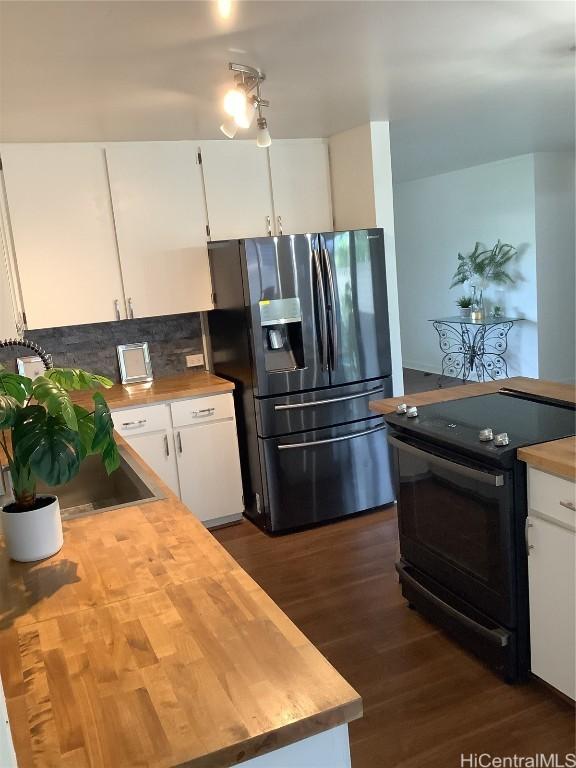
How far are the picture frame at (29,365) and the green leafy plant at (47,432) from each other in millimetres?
2400

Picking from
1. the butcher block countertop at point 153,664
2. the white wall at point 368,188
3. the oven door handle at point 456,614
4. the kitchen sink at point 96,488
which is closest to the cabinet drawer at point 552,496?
the oven door handle at point 456,614

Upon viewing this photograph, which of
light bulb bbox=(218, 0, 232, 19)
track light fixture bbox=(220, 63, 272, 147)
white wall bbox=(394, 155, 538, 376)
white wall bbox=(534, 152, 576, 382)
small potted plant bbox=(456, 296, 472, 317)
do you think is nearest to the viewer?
light bulb bbox=(218, 0, 232, 19)

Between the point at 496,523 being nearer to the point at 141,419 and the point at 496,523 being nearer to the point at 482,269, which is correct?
the point at 141,419

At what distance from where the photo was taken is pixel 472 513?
2352mm

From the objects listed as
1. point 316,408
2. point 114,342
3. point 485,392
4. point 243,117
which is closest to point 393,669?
point 485,392

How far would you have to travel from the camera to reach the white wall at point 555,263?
6.16m

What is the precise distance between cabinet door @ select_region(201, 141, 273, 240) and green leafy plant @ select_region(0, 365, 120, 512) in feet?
8.59

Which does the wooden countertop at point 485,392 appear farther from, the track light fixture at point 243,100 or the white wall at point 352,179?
the white wall at point 352,179

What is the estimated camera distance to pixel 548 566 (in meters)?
2.11

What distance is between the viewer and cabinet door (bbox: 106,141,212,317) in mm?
3775

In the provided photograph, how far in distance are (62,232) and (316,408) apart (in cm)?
174

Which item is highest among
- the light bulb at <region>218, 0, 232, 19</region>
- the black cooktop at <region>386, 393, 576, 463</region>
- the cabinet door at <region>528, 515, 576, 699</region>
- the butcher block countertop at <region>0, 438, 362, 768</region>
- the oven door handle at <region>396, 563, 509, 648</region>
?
the light bulb at <region>218, 0, 232, 19</region>

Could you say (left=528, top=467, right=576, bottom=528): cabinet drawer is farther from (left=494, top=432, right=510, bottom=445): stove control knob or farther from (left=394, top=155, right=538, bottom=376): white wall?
(left=394, top=155, right=538, bottom=376): white wall

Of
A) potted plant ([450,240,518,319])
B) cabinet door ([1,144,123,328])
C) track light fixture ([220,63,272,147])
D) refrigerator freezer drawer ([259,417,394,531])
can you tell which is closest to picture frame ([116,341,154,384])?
cabinet door ([1,144,123,328])
